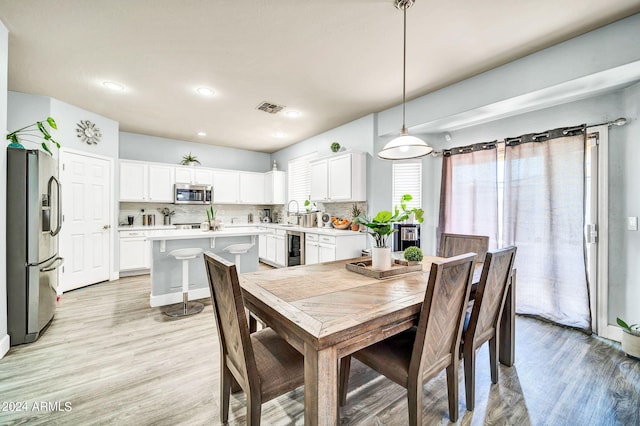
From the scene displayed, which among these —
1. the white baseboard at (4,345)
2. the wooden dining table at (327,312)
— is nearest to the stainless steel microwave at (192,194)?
the white baseboard at (4,345)

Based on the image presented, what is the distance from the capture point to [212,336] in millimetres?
2713

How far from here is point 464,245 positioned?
2695 mm

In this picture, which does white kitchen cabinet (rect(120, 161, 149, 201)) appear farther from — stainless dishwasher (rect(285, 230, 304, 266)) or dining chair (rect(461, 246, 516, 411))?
dining chair (rect(461, 246, 516, 411))

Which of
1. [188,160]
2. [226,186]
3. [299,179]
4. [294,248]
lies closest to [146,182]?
[188,160]

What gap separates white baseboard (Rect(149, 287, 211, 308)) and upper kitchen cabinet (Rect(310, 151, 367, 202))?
248 centimetres

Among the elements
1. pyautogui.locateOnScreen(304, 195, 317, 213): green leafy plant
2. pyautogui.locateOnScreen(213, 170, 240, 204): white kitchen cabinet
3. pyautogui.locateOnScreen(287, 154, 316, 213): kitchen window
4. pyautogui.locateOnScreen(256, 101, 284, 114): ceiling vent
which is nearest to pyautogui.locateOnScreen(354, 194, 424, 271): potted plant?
pyautogui.locateOnScreen(256, 101, 284, 114): ceiling vent

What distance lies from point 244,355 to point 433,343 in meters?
0.96

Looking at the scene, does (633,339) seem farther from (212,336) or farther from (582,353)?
(212,336)

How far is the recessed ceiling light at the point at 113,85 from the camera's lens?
3.27 m

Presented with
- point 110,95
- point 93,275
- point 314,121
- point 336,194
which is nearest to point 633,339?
point 336,194

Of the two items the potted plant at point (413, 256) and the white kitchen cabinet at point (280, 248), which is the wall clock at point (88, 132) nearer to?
the white kitchen cabinet at point (280, 248)

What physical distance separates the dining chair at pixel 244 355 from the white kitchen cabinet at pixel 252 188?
5.21 meters

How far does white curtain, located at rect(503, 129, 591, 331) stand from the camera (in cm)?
279

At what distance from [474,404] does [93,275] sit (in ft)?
17.7
